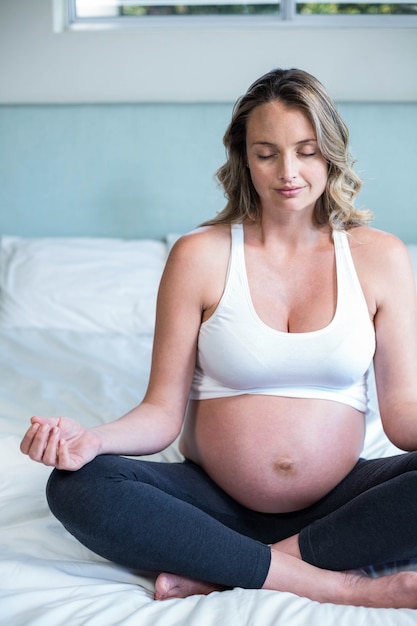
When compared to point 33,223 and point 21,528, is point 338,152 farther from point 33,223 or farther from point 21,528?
point 33,223

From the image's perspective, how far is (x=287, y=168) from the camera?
1401 millimetres

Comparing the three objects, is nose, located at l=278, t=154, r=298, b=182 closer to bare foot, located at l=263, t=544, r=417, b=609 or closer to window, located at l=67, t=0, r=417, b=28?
bare foot, located at l=263, t=544, r=417, b=609

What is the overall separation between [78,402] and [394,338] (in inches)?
34.1

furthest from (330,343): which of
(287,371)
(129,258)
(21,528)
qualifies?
(129,258)

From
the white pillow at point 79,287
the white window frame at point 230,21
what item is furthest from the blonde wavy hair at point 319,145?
the white window frame at point 230,21

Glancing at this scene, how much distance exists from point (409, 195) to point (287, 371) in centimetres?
181

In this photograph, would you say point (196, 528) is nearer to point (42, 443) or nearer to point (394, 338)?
point (42, 443)

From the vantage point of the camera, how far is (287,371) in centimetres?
138

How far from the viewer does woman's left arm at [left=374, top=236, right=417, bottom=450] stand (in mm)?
1411

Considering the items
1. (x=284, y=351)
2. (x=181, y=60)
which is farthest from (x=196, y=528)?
(x=181, y=60)

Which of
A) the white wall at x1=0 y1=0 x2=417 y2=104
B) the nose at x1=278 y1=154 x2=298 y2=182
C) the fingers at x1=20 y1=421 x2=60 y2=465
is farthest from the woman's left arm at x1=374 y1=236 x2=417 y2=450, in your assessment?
the white wall at x1=0 y1=0 x2=417 y2=104

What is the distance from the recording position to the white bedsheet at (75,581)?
111 centimetres

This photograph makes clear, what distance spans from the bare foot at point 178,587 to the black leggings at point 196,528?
0.6 inches

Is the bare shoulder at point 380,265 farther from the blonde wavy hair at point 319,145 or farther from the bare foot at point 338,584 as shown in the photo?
the bare foot at point 338,584
